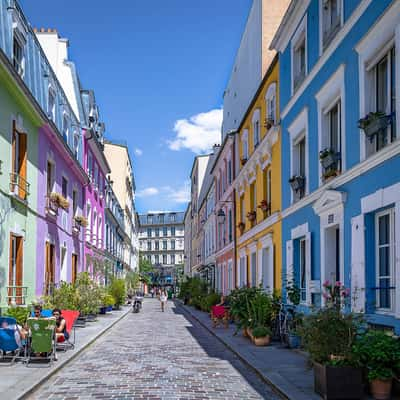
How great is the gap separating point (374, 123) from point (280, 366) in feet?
16.1

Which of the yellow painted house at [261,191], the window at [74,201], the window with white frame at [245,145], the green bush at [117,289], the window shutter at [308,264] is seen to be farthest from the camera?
the green bush at [117,289]

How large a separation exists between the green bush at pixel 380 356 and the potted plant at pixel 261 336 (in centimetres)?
695

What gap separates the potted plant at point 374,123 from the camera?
9.23 m

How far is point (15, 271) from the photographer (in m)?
15.7

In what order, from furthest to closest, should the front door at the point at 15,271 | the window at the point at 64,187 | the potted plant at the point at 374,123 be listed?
the window at the point at 64,187 → the front door at the point at 15,271 → the potted plant at the point at 374,123

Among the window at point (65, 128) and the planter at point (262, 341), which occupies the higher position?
the window at point (65, 128)

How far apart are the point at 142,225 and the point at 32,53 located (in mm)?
96674

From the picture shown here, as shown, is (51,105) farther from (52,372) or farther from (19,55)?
(52,372)

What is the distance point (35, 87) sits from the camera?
16.9 metres

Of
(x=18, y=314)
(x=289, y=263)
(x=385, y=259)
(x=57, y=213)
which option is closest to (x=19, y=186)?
(x=18, y=314)

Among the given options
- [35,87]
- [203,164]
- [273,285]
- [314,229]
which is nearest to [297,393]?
[314,229]

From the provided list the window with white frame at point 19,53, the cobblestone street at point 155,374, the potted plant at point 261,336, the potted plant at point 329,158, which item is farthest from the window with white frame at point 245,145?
the potted plant at point 329,158

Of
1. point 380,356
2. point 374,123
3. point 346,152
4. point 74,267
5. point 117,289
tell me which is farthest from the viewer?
point 117,289

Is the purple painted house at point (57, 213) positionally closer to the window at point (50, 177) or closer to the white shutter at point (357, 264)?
the window at point (50, 177)
